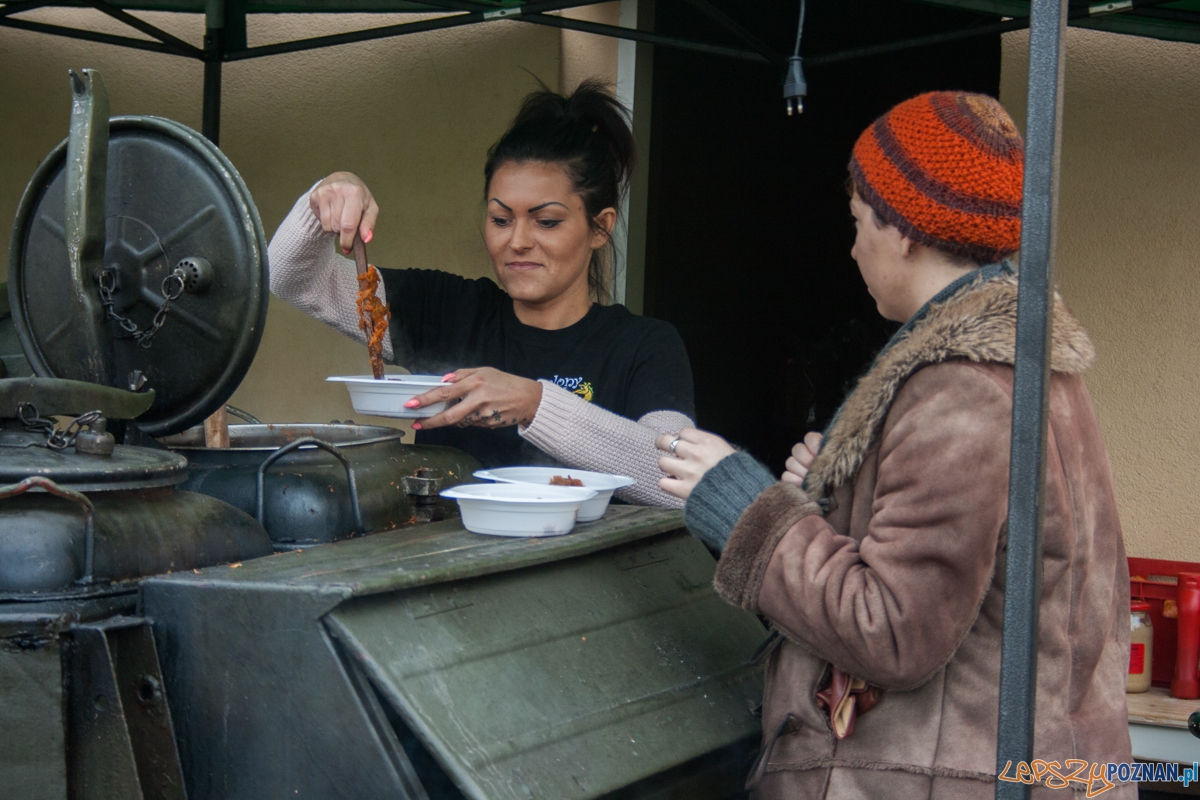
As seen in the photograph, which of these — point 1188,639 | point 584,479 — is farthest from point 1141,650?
point 584,479

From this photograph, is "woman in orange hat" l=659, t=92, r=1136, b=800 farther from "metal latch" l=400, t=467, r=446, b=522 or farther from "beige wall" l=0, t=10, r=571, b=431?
"beige wall" l=0, t=10, r=571, b=431

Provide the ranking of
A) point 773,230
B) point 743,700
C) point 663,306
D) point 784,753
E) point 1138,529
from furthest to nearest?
point 773,230
point 663,306
point 1138,529
point 743,700
point 784,753

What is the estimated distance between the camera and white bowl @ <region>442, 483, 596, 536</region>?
6.27 ft

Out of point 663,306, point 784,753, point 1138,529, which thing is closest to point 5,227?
point 663,306

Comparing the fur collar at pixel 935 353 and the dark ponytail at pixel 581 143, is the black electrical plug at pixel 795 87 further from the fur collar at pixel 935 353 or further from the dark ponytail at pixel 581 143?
the dark ponytail at pixel 581 143

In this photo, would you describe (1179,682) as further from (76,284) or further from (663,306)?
(76,284)

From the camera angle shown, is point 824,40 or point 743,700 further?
point 824,40

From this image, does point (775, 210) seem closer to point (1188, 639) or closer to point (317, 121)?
point (317, 121)

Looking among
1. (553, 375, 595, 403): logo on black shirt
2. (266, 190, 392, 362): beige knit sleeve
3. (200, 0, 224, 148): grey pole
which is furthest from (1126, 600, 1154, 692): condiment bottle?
(200, 0, 224, 148): grey pole

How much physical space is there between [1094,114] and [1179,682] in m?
2.04

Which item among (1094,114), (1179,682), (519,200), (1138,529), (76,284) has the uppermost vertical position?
(1094,114)

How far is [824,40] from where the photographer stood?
6.61 m

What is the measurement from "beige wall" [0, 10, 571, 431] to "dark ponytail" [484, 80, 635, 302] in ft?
5.14

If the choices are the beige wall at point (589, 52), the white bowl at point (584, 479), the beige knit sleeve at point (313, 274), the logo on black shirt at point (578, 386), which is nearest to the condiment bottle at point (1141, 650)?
the logo on black shirt at point (578, 386)
